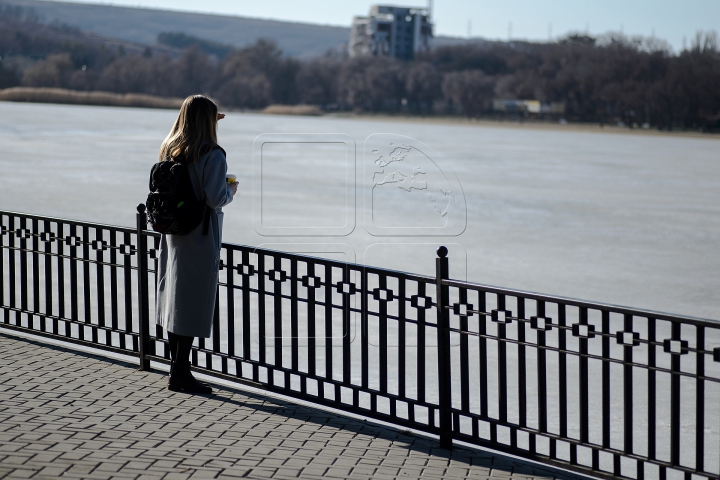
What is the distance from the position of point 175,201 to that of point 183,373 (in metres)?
1.25

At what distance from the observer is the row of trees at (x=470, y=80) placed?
122m

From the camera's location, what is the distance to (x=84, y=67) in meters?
71.8

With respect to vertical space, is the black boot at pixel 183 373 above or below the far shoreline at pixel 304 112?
below

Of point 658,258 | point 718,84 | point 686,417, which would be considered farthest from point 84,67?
point 718,84

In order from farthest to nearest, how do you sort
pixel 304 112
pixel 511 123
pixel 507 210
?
pixel 304 112 → pixel 511 123 → pixel 507 210

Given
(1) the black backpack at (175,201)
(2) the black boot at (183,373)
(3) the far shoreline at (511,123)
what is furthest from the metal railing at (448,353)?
(3) the far shoreline at (511,123)

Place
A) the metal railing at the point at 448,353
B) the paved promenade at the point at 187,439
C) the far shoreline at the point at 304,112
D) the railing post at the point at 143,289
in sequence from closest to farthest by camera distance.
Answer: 1. the paved promenade at the point at 187,439
2. the metal railing at the point at 448,353
3. the railing post at the point at 143,289
4. the far shoreline at the point at 304,112

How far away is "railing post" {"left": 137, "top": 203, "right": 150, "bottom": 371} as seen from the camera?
647 centimetres

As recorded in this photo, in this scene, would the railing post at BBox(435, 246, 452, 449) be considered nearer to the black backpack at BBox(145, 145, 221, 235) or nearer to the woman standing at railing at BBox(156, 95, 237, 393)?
the woman standing at railing at BBox(156, 95, 237, 393)

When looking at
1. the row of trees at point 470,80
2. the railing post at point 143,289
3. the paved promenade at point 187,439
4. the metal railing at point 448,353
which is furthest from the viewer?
the row of trees at point 470,80

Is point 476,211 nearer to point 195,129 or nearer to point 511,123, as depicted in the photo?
point 195,129

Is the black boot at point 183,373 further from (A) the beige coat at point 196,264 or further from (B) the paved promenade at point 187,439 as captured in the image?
(A) the beige coat at point 196,264

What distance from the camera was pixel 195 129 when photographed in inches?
212

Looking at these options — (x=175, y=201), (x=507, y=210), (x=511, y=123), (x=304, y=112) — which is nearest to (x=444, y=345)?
(x=175, y=201)
